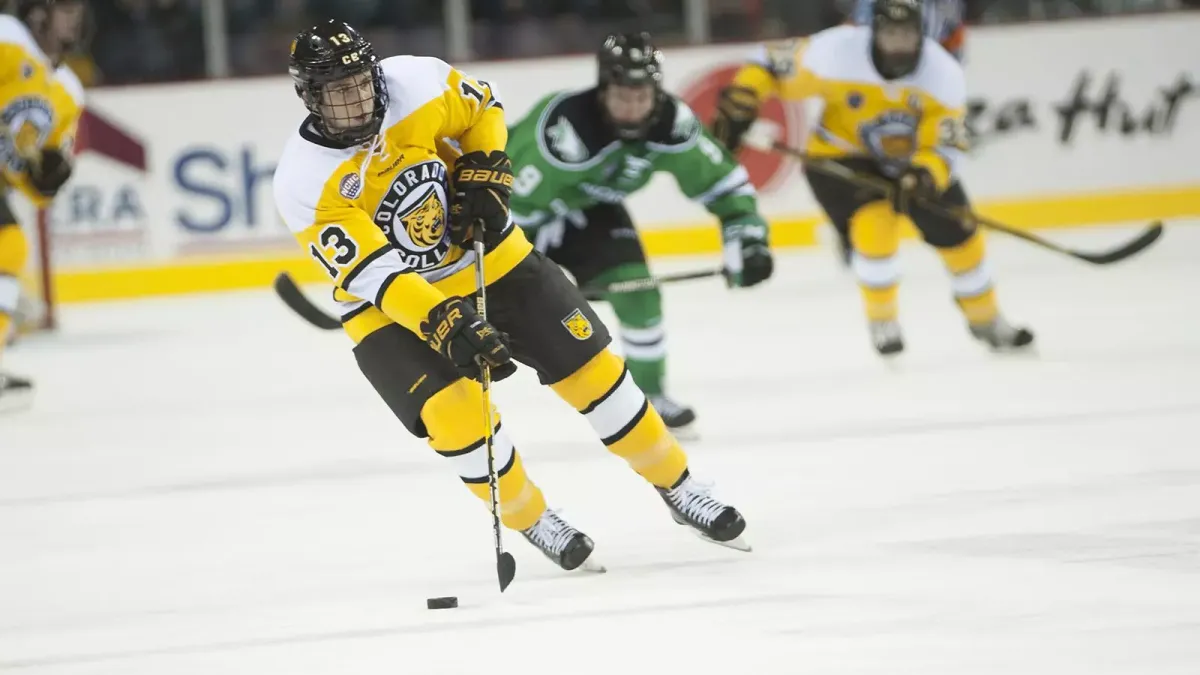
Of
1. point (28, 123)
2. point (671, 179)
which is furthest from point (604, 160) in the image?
point (671, 179)

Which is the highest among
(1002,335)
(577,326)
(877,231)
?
(577,326)

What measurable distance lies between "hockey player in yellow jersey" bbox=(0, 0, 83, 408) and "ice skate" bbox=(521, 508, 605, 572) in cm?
301

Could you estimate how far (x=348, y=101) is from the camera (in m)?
3.18

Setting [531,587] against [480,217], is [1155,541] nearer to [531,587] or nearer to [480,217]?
[531,587]

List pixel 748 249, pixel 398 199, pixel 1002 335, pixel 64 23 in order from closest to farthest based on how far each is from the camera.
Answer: pixel 398 199 → pixel 748 249 → pixel 1002 335 → pixel 64 23

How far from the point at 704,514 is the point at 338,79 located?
41.8 inches

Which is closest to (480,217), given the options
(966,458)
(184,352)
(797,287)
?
(966,458)

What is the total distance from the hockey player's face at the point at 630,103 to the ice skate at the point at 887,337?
1.67 metres

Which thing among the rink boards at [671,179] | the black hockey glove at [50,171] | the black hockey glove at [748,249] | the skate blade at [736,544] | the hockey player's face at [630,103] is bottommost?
the rink boards at [671,179]

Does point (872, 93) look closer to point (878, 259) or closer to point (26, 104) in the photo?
point (878, 259)

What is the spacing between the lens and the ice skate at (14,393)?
20.0 feet

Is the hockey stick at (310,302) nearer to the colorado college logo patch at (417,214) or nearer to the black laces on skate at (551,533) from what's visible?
the colorado college logo patch at (417,214)

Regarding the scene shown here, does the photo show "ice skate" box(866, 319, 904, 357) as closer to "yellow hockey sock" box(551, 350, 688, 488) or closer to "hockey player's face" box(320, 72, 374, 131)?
"yellow hockey sock" box(551, 350, 688, 488)

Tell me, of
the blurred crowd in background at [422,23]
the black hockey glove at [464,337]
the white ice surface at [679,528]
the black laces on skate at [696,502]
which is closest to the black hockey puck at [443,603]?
→ the white ice surface at [679,528]
